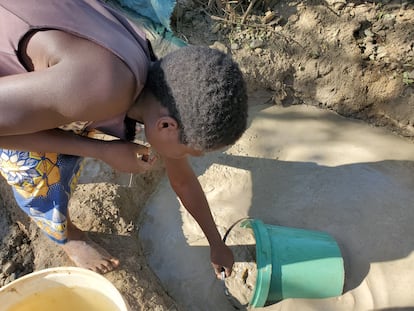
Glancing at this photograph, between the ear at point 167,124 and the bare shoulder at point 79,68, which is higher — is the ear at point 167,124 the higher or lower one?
the lower one

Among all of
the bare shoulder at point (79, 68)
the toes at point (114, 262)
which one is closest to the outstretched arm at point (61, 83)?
the bare shoulder at point (79, 68)

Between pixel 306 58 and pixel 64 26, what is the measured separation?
4.79ft

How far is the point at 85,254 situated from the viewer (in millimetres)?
1542

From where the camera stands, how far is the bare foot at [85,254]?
5.04ft

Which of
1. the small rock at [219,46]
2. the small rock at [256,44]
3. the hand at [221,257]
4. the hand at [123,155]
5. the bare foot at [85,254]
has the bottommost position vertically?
the bare foot at [85,254]

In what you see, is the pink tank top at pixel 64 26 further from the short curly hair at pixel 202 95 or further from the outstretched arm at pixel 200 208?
the outstretched arm at pixel 200 208

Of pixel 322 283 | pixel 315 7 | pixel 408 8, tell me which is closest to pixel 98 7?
pixel 322 283

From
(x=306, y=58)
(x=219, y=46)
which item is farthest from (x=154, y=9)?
(x=306, y=58)

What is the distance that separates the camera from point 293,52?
2.24 m

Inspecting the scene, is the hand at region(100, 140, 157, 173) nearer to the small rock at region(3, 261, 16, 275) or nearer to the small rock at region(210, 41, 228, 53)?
the small rock at region(3, 261, 16, 275)

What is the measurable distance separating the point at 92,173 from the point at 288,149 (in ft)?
2.79

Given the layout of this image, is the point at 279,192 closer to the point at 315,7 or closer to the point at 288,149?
the point at 288,149

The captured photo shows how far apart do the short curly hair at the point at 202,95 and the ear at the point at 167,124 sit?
0.01m

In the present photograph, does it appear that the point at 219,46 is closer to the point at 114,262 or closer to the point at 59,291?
the point at 114,262
